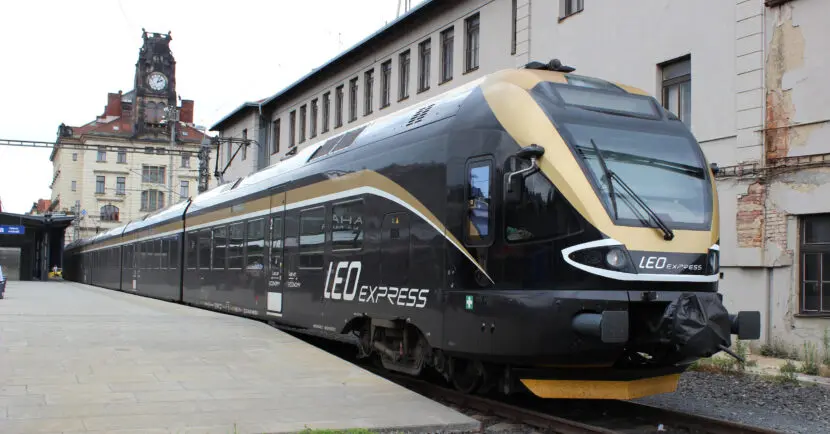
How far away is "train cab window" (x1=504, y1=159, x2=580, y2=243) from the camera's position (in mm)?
7223

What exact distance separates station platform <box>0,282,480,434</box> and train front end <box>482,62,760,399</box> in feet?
4.31

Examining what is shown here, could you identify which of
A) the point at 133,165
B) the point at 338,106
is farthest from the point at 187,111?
the point at 338,106

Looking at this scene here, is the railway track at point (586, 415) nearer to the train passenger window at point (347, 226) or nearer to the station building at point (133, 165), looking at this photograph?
the train passenger window at point (347, 226)

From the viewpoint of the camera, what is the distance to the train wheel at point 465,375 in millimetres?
8609

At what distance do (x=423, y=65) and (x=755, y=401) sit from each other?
1738 centimetres

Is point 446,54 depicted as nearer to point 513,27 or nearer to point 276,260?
point 513,27

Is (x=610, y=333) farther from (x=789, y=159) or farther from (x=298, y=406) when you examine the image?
(x=789, y=159)

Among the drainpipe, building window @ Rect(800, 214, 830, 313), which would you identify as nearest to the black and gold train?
building window @ Rect(800, 214, 830, 313)

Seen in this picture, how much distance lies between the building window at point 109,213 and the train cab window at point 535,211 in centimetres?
9195

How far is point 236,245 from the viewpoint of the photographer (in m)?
16.1

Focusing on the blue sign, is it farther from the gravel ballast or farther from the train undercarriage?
the train undercarriage

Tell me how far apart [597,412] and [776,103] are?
7.91 m

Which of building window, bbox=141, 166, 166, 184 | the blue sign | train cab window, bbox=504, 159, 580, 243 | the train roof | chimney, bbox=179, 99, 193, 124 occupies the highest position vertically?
chimney, bbox=179, 99, 193, 124

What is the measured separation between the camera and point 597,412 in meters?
8.53
